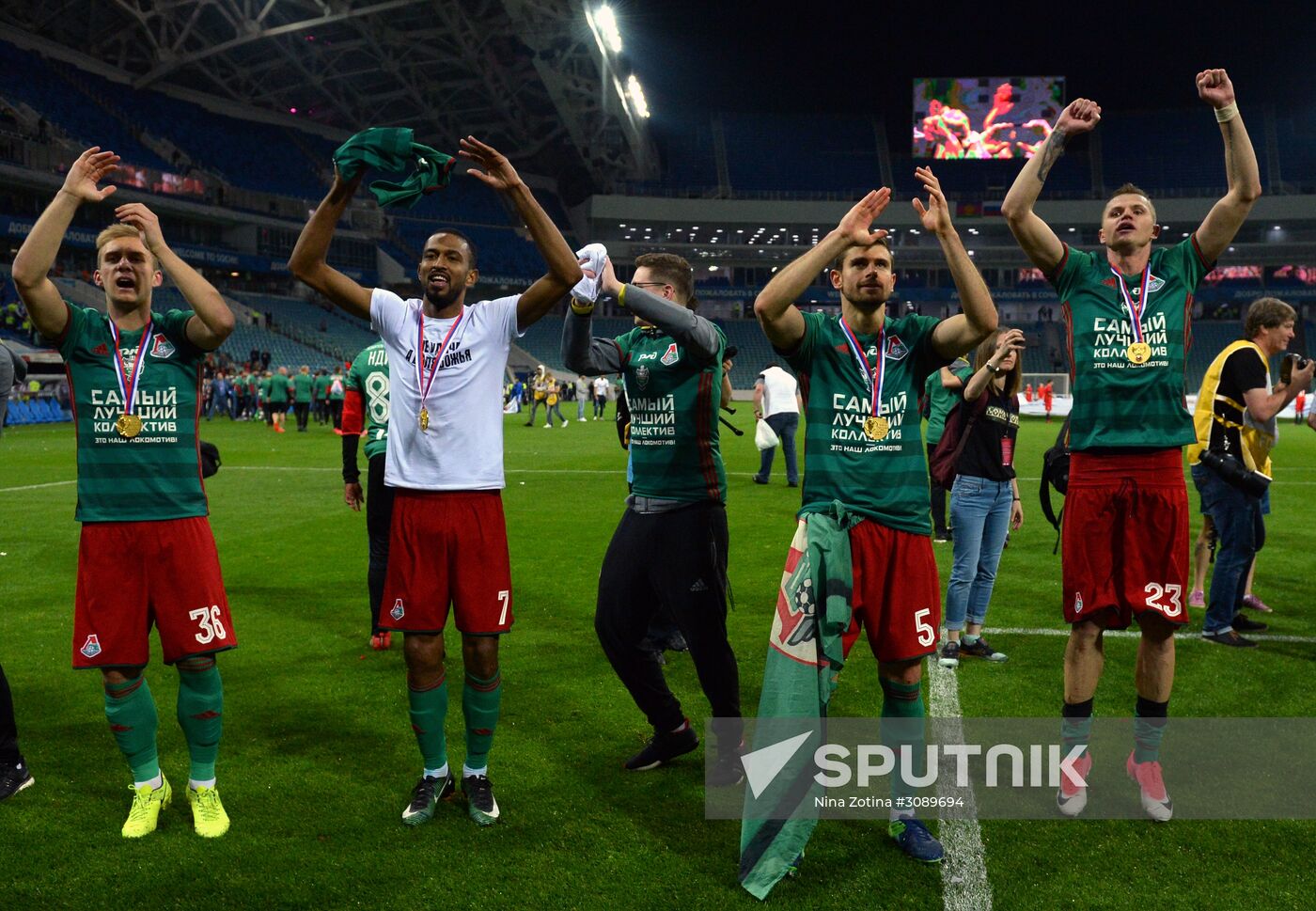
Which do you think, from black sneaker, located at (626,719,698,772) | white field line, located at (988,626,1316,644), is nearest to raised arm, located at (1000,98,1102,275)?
black sneaker, located at (626,719,698,772)

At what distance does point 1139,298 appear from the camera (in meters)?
4.00

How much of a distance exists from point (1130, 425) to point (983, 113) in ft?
216

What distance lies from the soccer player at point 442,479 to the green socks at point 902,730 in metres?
1.59

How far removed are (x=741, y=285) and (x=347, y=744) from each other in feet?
227

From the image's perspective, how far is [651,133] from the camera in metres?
69.9

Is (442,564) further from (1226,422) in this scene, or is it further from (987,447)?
(1226,422)

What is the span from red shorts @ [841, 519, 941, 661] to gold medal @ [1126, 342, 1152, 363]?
124cm

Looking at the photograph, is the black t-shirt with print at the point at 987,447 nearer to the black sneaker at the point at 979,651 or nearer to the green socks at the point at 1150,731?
the black sneaker at the point at 979,651

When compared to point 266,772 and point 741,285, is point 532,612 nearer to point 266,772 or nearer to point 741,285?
point 266,772

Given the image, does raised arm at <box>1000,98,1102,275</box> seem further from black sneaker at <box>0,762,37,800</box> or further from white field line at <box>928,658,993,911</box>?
black sneaker at <box>0,762,37,800</box>

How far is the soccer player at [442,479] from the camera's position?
12.6ft

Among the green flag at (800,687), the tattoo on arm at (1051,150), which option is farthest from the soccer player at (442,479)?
the tattoo on arm at (1051,150)

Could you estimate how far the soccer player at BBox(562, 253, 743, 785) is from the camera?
13.9 feet

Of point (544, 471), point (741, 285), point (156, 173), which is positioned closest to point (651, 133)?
point (741, 285)
